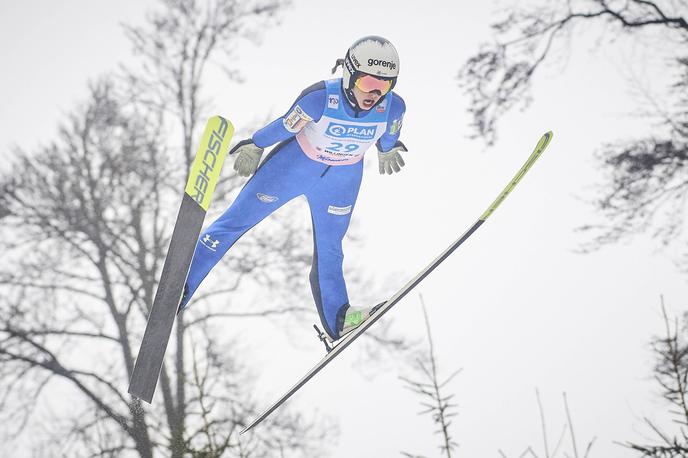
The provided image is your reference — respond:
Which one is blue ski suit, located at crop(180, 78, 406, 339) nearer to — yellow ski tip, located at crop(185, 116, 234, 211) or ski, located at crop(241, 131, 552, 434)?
ski, located at crop(241, 131, 552, 434)

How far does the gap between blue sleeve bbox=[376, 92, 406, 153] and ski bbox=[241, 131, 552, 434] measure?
677 millimetres

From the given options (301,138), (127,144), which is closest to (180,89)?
(127,144)

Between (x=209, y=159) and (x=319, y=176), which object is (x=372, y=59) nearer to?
(x=319, y=176)

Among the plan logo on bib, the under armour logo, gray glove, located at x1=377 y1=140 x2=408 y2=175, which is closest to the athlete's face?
the plan logo on bib

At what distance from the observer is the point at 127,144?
895 centimetres

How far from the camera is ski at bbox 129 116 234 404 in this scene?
9.82 feet

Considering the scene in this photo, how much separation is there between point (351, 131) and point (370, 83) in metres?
0.29

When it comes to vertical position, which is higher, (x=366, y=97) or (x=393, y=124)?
(x=393, y=124)

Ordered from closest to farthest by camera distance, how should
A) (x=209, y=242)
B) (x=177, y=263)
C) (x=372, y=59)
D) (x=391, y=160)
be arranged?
(x=372, y=59) → (x=177, y=263) → (x=209, y=242) → (x=391, y=160)

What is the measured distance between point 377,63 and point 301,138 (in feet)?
1.98

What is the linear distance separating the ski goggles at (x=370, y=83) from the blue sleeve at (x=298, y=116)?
0.65ft

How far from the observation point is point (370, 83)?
2.94 metres

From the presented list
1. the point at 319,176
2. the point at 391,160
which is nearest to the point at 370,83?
the point at 319,176

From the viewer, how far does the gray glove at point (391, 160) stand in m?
3.59
